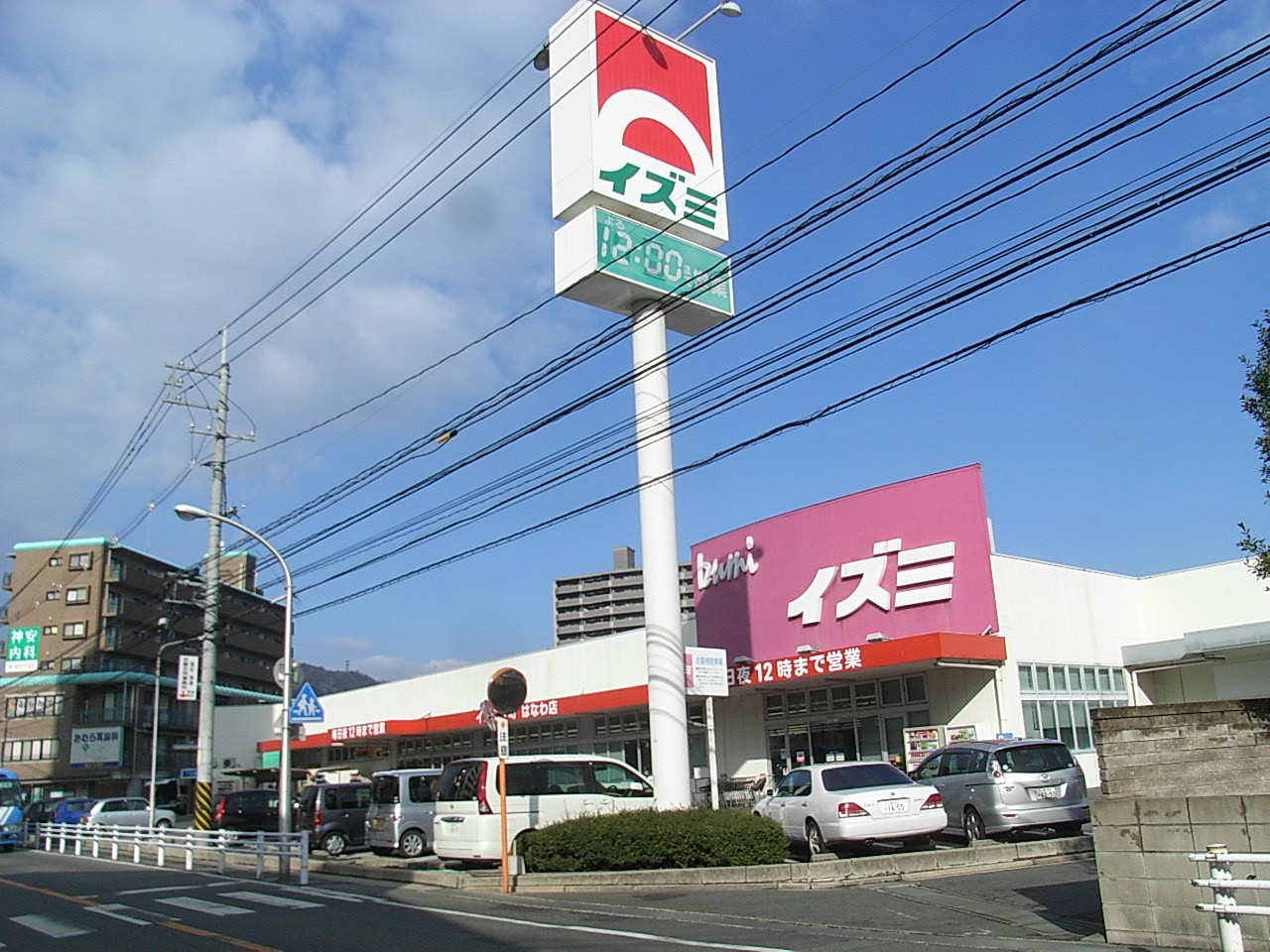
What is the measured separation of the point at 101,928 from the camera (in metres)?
13.0

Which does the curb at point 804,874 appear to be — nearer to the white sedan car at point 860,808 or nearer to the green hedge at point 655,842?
the green hedge at point 655,842

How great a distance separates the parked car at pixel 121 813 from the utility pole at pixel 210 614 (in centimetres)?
716

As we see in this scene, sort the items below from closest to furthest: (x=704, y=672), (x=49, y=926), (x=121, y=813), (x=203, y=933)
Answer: (x=203, y=933) → (x=49, y=926) → (x=704, y=672) → (x=121, y=813)

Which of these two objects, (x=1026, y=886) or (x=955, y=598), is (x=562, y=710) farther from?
(x=1026, y=886)

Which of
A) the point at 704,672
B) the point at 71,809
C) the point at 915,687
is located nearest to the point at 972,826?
the point at 704,672

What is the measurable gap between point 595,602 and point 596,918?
128126 mm

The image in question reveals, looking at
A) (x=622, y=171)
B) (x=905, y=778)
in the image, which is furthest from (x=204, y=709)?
(x=905, y=778)

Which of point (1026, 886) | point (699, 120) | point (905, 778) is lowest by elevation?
point (1026, 886)

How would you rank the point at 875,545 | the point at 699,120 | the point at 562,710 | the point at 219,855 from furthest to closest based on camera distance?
the point at 562,710, the point at 875,545, the point at 699,120, the point at 219,855

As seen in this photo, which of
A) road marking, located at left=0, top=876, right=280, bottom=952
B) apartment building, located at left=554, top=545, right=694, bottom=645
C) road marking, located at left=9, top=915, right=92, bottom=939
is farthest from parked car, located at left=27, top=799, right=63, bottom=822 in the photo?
apartment building, located at left=554, top=545, right=694, bottom=645

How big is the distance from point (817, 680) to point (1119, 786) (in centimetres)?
1837

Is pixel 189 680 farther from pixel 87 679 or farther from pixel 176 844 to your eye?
pixel 87 679

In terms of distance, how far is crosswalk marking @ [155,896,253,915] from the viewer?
1442 cm

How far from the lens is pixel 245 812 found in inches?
1160
